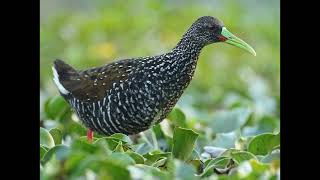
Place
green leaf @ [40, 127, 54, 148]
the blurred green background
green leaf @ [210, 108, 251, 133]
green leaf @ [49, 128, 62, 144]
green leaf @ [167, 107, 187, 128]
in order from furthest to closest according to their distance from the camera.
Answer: the blurred green background → green leaf @ [210, 108, 251, 133] → green leaf @ [167, 107, 187, 128] → green leaf @ [49, 128, 62, 144] → green leaf @ [40, 127, 54, 148]

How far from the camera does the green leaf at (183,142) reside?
17.1 ft

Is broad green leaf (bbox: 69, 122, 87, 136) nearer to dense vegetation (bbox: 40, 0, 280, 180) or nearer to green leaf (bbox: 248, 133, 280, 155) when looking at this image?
dense vegetation (bbox: 40, 0, 280, 180)

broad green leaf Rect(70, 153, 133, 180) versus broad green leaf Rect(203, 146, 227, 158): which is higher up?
broad green leaf Rect(70, 153, 133, 180)

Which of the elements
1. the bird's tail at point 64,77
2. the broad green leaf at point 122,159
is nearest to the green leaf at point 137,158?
the broad green leaf at point 122,159

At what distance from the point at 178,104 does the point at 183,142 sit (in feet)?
9.87

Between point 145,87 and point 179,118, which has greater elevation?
point 145,87

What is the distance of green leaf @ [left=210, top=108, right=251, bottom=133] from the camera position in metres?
7.11

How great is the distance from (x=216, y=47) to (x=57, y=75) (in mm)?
5576

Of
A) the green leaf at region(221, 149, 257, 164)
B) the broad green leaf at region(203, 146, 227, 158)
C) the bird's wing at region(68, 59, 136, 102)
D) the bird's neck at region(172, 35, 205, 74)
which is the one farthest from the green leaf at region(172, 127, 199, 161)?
the bird's wing at region(68, 59, 136, 102)

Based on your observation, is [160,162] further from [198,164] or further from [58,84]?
[58,84]

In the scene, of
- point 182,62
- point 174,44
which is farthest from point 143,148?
point 174,44

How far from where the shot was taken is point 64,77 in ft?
21.7

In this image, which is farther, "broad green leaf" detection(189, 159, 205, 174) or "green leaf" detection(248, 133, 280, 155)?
"green leaf" detection(248, 133, 280, 155)

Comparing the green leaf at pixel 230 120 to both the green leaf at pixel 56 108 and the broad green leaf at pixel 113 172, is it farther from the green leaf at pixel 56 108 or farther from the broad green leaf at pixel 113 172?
the broad green leaf at pixel 113 172
